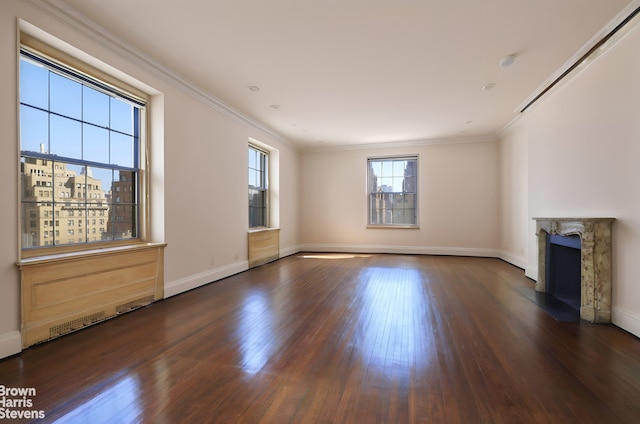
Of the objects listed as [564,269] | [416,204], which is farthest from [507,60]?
[416,204]

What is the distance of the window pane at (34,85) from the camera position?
7.82ft

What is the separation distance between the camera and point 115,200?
3189mm

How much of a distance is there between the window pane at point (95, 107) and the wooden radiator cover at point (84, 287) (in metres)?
1.34

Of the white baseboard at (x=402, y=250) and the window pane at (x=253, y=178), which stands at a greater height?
the window pane at (x=253, y=178)

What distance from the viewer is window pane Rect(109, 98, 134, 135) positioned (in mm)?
3166

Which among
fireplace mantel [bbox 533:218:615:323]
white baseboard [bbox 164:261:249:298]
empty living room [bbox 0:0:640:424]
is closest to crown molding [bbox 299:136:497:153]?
empty living room [bbox 0:0:640:424]

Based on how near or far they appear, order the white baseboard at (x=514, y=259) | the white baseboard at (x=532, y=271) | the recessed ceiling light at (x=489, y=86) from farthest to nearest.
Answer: the white baseboard at (x=514, y=259), the white baseboard at (x=532, y=271), the recessed ceiling light at (x=489, y=86)

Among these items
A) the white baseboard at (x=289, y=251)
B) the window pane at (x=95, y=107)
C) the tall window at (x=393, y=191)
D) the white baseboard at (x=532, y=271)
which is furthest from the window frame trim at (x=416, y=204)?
the window pane at (x=95, y=107)

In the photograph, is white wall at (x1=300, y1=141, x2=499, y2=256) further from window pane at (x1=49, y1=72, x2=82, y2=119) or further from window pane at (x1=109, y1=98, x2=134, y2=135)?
window pane at (x1=49, y1=72, x2=82, y2=119)

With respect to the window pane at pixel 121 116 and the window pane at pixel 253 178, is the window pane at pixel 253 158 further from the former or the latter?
the window pane at pixel 121 116

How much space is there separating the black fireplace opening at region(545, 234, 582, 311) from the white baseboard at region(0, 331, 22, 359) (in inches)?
205

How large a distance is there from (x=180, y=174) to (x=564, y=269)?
5.10 m

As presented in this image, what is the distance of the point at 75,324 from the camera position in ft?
8.43

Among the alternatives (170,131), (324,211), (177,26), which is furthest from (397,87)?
(324,211)
